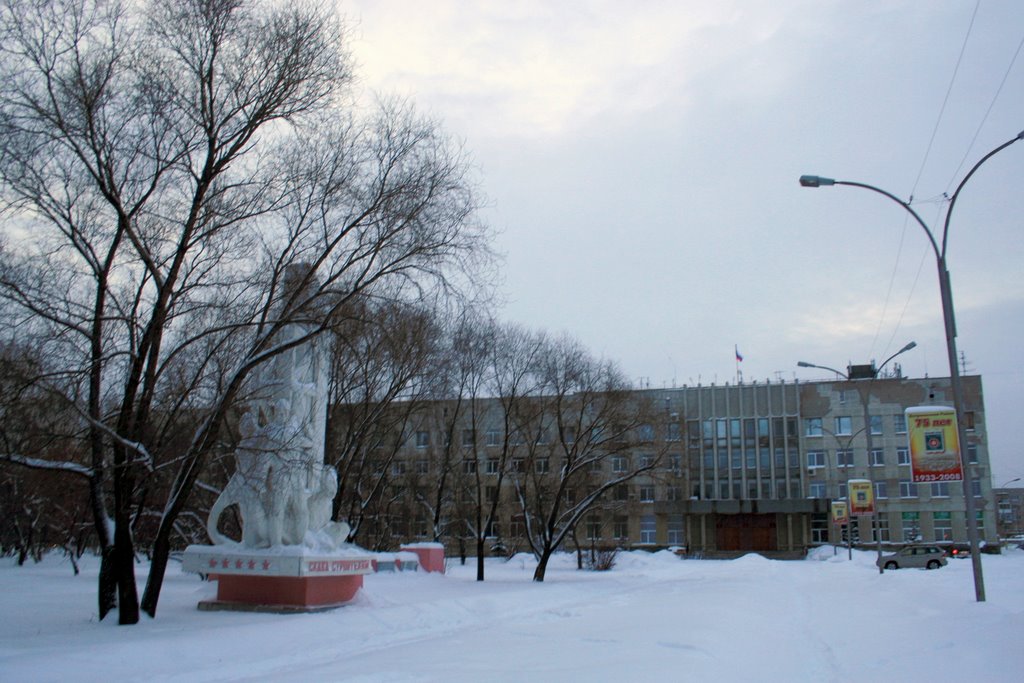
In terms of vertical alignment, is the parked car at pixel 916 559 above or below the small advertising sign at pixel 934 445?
below

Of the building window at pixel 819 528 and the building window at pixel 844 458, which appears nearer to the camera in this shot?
the building window at pixel 844 458

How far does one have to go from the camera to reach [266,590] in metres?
20.8

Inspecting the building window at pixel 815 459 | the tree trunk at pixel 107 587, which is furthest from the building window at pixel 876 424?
the tree trunk at pixel 107 587

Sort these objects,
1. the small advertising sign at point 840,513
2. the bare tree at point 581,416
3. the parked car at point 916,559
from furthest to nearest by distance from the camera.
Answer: the small advertising sign at point 840,513, the parked car at point 916,559, the bare tree at point 581,416

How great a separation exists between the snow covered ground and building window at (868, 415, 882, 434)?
2000 inches

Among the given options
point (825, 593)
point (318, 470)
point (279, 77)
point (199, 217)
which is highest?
point (279, 77)

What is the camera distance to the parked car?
4803 centimetres

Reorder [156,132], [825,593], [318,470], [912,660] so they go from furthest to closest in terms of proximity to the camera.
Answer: [825,593] < [318,470] < [156,132] < [912,660]

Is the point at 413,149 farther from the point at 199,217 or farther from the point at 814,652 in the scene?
the point at 814,652

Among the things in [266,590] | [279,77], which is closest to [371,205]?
[279,77]

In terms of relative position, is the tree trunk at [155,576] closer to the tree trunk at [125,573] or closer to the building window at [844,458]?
the tree trunk at [125,573]

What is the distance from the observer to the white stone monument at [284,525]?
20469mm

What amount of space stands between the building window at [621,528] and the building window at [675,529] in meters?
3.84

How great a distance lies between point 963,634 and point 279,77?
50.2 ft
